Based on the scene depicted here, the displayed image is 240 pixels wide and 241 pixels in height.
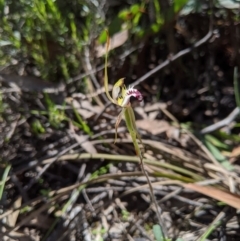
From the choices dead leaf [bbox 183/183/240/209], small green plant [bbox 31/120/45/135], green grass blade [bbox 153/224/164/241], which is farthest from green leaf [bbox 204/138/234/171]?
small green plant [bbox 31/120/45/135]

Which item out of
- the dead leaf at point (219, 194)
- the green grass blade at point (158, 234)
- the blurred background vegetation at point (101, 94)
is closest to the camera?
the green grass blade at point (158, 234)

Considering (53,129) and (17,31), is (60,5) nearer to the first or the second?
(17,31)

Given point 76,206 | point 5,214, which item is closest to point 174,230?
point 76,206

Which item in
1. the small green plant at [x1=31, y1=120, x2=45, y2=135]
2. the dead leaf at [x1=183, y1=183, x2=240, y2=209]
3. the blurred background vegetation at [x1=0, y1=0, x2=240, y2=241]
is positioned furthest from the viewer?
the small green plant at [x1=31, y1=120, x2=45, y2=135]

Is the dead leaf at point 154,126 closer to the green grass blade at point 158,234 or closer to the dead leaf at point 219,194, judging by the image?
the dead leaf at point 219,194

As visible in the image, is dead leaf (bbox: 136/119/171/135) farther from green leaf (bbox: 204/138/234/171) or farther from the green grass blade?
the green grass blade

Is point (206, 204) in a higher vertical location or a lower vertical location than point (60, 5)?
lower

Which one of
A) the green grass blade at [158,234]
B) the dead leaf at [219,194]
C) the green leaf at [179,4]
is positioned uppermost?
the green leaf at [179,4]

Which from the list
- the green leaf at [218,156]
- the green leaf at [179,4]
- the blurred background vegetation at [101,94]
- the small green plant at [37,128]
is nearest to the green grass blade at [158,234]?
the blurred background vegetation at [101,94]

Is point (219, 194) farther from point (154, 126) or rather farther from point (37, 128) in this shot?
point (37, 128)
